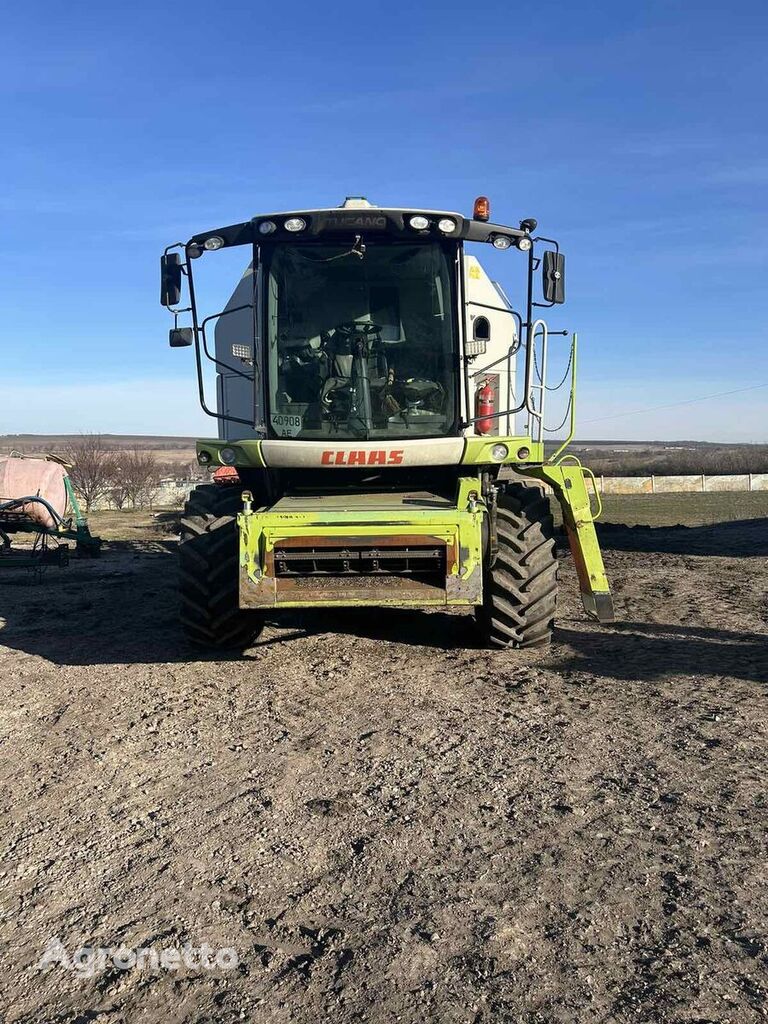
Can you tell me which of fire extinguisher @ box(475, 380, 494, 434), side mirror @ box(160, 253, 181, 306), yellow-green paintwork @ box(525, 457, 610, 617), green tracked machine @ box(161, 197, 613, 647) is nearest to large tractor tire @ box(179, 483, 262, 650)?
green tracked machine @ box(161, 197, 613, 647)

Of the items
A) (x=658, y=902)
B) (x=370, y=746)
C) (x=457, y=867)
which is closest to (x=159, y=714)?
(x=370, y=746)

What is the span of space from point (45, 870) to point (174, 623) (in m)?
4.64

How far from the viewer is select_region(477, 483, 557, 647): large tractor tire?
19.6 feet

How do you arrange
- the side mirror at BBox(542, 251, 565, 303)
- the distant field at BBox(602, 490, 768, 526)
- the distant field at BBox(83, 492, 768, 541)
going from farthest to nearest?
the distant field at BBox(602, 490, 768, 526), the distant field at BBox(83, 492, 768, 541), the side mirror at BBox(542, 251, 565, 303)

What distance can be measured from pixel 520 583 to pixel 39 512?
9.42 metres

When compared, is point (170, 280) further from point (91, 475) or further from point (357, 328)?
point (91, 475)

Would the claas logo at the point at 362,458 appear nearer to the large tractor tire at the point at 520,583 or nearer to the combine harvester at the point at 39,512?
the large tractor tire at the point at 520,583

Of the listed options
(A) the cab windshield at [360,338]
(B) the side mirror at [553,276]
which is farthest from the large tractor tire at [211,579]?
(B) the side mirror at [553,276]

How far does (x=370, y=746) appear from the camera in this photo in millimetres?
4320

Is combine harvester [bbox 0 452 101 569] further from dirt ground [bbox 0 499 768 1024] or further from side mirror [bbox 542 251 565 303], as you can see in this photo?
side mirror [bbox 542 251 565 303]

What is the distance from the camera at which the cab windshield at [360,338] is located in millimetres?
6176

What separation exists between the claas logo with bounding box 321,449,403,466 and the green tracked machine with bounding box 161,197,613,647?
1 cm

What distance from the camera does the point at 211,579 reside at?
5.97 meters

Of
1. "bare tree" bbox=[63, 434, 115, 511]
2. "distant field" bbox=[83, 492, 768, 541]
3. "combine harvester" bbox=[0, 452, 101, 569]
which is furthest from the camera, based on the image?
"bare tree" bbox=[63, 434, 115, 511]
